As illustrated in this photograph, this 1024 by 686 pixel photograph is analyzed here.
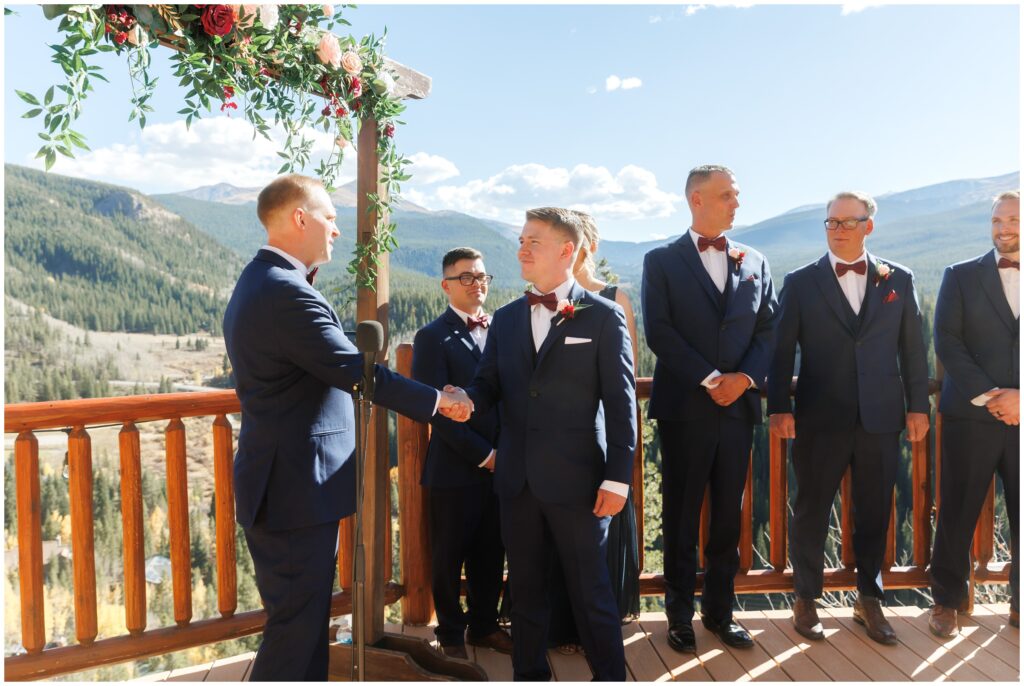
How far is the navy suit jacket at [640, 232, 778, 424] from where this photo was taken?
3109 mm

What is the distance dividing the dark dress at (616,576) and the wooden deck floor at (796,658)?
105mm

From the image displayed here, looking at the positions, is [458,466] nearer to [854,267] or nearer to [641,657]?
[641,657]

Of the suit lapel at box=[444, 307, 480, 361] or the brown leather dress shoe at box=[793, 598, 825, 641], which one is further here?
the brown leather dress shoe at box=[793, 598, 825, 641]

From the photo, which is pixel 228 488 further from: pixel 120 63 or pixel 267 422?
pixel 120 63

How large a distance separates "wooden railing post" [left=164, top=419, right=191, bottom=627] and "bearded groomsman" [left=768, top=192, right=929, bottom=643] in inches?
101

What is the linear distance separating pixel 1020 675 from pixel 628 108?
12791cm

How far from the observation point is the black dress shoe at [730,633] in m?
3.20

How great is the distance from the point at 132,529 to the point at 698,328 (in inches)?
96.8

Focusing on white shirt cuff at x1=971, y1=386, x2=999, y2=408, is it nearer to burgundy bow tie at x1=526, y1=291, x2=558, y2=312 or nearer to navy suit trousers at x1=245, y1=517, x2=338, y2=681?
burgundy bow tie at x1=526, y1=291, x2=558, y2=312

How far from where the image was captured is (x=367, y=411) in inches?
89.3

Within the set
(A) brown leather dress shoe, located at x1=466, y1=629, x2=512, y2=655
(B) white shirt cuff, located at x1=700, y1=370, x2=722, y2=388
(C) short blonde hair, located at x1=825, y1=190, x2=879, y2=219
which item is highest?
(C) short blonde hair, located at x1=825, y1=190, x2=879, y2=219

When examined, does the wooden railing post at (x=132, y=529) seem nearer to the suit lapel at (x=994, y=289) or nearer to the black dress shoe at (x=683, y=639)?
the black dress shoe at (x=683, y=639)

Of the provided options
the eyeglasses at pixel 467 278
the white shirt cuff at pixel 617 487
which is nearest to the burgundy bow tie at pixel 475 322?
the eyeglasses at pixel 467 278

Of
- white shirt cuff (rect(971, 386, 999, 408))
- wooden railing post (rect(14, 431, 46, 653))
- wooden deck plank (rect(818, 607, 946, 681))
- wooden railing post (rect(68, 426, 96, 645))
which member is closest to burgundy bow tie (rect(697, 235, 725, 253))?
white shirt cuff (rect(971, 386, 999, 408))
